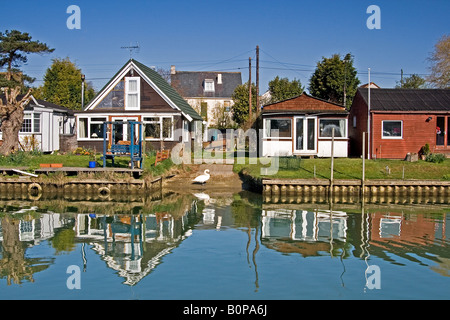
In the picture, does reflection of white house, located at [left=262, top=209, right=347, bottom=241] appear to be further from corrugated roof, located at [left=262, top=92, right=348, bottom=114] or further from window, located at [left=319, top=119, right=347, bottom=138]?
corrugated roof, located at [left=262, top=92, right=348, bottom=114]

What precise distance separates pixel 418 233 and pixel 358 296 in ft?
22.5

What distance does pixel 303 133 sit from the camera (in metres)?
29.9

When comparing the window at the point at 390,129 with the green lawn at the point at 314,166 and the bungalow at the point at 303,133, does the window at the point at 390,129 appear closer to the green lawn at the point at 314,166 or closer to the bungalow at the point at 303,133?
the bungalow at the point at 303,133

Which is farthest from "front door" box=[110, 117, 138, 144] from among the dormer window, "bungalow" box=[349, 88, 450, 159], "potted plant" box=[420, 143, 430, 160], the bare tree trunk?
the dormer window

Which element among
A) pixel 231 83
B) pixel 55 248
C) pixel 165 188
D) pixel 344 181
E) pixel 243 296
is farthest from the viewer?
pixel 231 83

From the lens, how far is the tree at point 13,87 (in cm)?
2900

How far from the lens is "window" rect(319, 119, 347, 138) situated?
2991cm

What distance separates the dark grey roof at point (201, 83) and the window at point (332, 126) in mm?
29531

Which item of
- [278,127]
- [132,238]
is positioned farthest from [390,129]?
[132,238]
